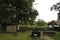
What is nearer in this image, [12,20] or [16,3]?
[16,3]

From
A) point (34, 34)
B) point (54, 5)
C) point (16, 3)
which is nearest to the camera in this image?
point (34, 34)

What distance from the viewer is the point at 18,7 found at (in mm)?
41188

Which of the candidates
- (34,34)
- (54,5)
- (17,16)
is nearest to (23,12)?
(17,16)

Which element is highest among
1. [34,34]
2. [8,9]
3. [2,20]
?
[8,9]

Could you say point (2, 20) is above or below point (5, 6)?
below

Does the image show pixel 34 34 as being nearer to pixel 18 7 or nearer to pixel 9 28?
pixel 18 7

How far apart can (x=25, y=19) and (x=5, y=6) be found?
24.4 ft

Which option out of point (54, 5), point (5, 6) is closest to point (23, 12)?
point (5, 6)

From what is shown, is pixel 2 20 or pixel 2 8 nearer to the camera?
pixel 2 8

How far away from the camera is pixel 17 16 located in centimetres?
4350

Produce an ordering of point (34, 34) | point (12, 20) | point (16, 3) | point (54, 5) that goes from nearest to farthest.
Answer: point (34, 34) → point (54, 5) → point (16, 3) → point (12, 20)

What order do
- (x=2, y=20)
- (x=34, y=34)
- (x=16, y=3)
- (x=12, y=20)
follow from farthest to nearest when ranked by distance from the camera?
(x=12, y=20), (x=2, y=20), (x=16, y=3), (x=34, y=34)

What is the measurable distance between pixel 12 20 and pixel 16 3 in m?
8.93

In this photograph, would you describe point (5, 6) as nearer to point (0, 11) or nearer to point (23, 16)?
point (0, 11)
